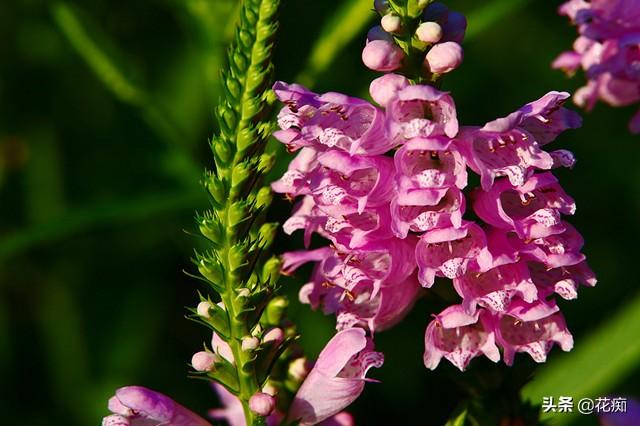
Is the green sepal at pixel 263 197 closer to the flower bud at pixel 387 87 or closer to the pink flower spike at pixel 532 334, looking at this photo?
the flower bud at pixel 387 87

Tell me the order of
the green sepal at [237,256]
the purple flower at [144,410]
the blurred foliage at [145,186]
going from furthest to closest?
the blurred foliage at [145,186] → the purple flower at [144,410] → the green sepal at [237,256]

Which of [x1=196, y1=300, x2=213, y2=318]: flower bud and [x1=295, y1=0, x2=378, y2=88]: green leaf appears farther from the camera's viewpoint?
[x1=295, y1=0, x2=378, y2=88]: green leaf

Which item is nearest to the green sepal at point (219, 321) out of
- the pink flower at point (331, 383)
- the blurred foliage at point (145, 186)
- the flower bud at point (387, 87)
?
the pink flower at point (331, 383)

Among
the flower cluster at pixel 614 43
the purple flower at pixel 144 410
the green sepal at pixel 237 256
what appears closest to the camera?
the green sepal at pixel 237 256

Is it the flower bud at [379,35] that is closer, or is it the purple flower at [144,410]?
the purple flower at [144,410]

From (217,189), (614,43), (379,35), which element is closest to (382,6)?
(379,35)

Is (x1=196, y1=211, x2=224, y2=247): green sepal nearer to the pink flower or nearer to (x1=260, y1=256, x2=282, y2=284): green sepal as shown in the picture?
(x1=260, y1=256, x2=282, y2=284): green sepal

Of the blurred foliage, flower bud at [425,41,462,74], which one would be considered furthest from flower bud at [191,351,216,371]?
the blurred foliage
